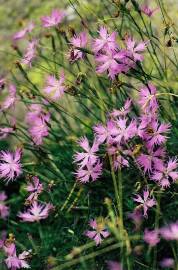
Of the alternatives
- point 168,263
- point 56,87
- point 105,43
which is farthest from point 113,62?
point 168,263

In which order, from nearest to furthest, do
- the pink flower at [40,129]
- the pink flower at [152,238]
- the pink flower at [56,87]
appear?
1. the pink flower at [152,238]
2. the pink flower at [56,87]
3. the pink flower at [40,129]

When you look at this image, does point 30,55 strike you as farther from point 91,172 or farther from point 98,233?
point 98,233

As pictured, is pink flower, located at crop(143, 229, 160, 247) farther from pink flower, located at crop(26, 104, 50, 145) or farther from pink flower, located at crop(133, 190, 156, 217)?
pink flower, located at crop(26, 104, 50, 145)

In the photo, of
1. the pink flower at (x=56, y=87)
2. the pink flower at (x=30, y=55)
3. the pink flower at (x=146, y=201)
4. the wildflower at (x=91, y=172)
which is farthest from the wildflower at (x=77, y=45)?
the pink flower at (x=146, y=201)

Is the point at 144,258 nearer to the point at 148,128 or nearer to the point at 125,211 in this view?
the point at 125,211

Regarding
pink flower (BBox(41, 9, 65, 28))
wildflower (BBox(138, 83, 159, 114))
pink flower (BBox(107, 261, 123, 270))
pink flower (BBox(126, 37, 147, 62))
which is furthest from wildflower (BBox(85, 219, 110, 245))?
pink flower (BBox(41, 9, 65, 28))

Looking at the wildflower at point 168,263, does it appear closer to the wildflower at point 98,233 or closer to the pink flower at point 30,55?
the wildflower at point 98,233
